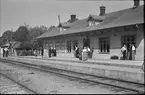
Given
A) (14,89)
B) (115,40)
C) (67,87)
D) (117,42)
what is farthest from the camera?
(115,40)

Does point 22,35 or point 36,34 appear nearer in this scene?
point 36,34

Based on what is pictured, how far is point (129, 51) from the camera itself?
2016cm

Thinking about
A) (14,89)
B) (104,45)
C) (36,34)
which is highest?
(36,34)

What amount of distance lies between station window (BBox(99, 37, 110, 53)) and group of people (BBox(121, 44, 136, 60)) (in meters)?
3.05

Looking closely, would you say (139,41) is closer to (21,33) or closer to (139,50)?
(139,50)

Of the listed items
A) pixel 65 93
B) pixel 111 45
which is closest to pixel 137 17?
pixel 111 45

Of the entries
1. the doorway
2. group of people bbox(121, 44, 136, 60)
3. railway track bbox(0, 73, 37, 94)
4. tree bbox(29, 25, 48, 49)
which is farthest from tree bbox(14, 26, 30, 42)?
railway track bbox(0, 73, 37, 94)

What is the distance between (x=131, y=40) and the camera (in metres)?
20.6

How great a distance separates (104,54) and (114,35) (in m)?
2.72

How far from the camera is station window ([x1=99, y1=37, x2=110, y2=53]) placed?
77.2ft

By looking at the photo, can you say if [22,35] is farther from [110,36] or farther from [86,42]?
[110,36]

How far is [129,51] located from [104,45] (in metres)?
4.25

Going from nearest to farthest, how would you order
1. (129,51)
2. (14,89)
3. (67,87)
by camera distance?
(14,89), (67,87), (129,51)

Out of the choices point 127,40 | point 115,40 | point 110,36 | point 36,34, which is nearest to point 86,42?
point 110,36
